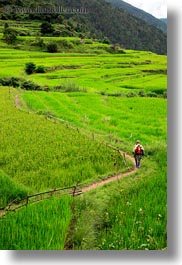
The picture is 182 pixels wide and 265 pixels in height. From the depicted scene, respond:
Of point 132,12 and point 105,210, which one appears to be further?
point 132,12

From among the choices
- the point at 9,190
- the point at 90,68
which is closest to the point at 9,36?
the point at 90,68

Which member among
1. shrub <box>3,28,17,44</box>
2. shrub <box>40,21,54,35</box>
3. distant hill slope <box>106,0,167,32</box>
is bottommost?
shrub <box>3,28,17,44</box>

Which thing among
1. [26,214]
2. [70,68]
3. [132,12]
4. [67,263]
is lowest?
[67,263]

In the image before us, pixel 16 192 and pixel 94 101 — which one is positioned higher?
pixel 94 101

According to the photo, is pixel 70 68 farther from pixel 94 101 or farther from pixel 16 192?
pixel 16 192

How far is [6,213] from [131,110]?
1.60 meters

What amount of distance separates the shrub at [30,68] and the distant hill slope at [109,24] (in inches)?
18.1

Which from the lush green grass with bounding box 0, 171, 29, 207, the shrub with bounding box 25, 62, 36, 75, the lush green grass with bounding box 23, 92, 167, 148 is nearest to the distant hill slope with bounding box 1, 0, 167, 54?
the shrub with bounding box 25, 62, 36, 75

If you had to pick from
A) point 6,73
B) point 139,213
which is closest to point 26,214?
point 139,213

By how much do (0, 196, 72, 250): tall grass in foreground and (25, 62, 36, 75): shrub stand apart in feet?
4.53

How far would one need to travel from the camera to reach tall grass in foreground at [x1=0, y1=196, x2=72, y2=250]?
219 inches

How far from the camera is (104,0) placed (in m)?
6.27

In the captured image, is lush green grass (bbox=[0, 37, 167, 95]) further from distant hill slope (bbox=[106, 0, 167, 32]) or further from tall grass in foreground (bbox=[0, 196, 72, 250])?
tall grass in foreground (bbox=[0, 196, 72, 250])

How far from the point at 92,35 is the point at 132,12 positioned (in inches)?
18.3
